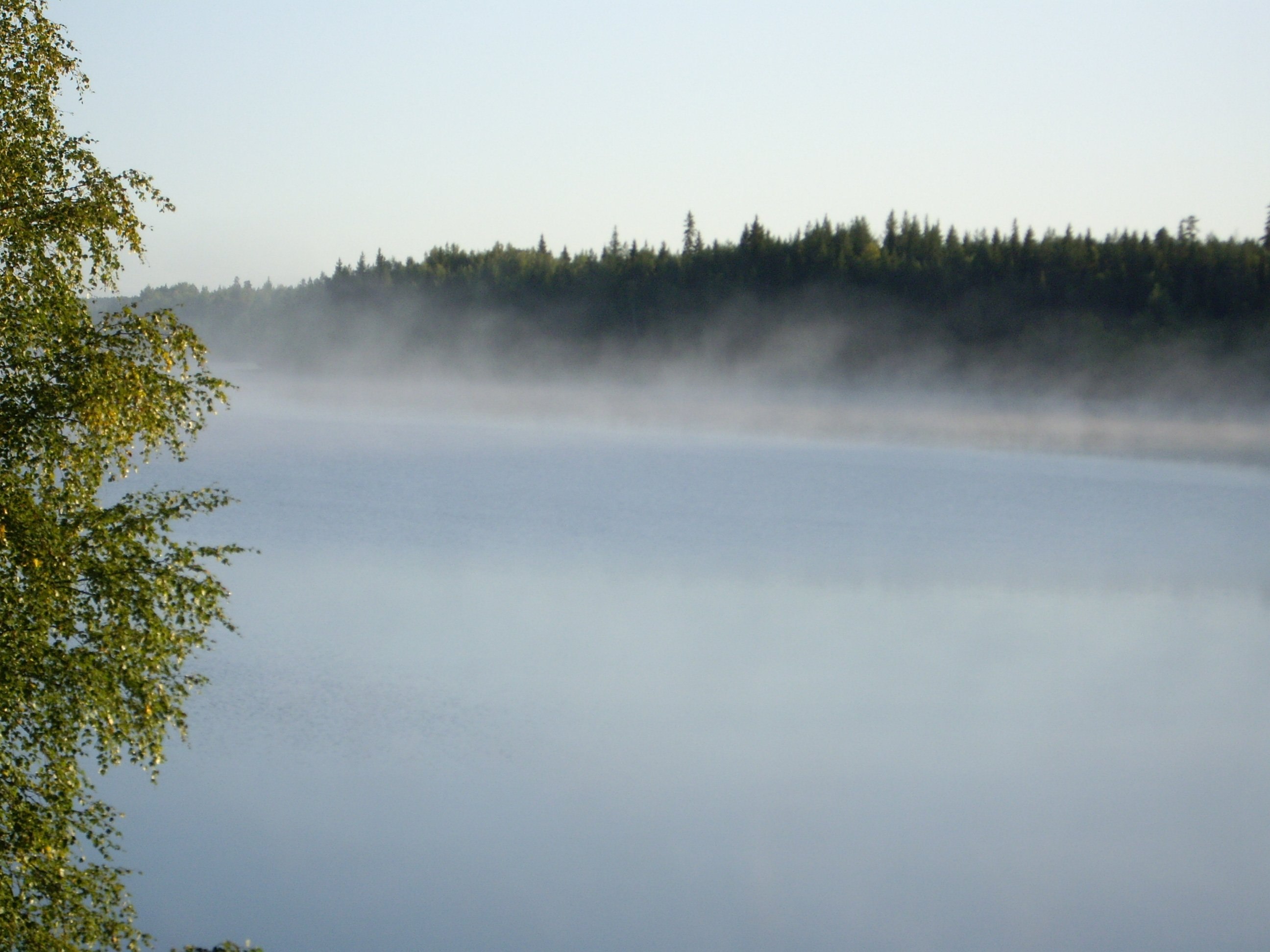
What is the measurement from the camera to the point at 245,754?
11633 mm

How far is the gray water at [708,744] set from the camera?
961 cm

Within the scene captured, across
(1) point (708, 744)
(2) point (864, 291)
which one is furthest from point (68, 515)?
(2) point (864, 291)

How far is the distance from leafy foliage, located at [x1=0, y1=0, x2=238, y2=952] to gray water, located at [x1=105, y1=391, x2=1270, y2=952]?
3285 mm

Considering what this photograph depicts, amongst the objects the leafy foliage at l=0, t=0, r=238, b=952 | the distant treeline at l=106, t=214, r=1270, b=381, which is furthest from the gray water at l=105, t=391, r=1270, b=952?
the distant treeline at l=106, t=214, r=1270, b=381

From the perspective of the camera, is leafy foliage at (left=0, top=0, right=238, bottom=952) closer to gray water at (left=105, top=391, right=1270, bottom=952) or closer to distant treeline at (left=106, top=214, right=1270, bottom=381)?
gray water at (left=105, top=391, right=1270, bottom=952)

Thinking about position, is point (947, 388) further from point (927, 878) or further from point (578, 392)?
point (927, 878)

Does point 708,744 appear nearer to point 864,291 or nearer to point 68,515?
point 68,515

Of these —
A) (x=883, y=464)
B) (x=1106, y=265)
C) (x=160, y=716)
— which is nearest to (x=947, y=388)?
(x=1106, y=265)

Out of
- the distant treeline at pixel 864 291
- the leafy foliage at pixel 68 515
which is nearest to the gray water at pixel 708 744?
the leafy foliage at pixel 68 515

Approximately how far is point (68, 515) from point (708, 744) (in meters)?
8.41

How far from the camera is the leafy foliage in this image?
5.67 metres

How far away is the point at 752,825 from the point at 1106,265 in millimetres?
79243

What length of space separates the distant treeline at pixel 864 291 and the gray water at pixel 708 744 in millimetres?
55307

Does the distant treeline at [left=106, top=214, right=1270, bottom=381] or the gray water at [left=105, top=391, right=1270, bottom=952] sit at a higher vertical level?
the distant treeline at [left=106, top=214, right=1270, bottom=381]
